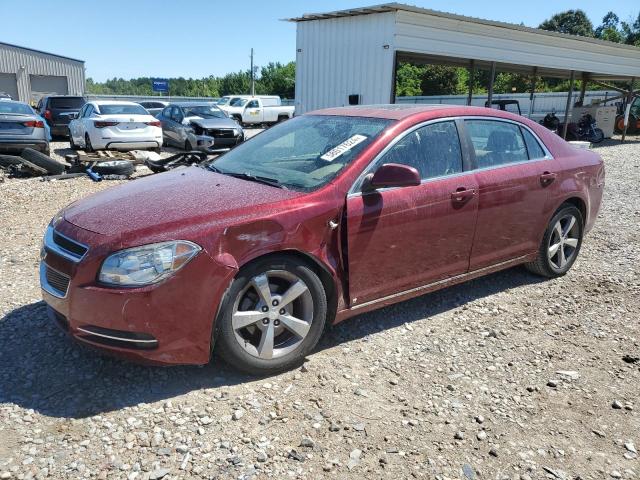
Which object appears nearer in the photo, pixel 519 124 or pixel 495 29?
pixel 519 124

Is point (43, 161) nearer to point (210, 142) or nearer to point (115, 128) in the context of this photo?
point (115, 128)

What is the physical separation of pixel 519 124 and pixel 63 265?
12.7 ft

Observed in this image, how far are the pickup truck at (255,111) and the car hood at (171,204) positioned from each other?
1120 inches

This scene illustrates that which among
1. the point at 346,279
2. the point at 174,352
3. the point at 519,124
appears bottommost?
the point at 174,352

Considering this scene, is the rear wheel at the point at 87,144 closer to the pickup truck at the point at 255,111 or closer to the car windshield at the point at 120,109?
the car windshield at the point at 120,109

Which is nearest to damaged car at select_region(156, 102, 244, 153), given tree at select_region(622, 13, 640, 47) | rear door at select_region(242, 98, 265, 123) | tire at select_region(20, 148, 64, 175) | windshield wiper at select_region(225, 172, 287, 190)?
tire at select_region(20, 148, 64, 175)

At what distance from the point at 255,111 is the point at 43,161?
22.0 meters

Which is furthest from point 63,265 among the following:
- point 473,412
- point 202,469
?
point 473,412

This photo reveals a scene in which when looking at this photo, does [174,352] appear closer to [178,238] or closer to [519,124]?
[178,238]

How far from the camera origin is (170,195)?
3361 mm

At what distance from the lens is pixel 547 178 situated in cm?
458

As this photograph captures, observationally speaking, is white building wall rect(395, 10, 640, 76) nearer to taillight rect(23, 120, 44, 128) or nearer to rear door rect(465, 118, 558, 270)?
rear door rect(465, 118, 558, 270)

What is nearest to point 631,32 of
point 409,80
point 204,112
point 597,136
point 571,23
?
point 571,23

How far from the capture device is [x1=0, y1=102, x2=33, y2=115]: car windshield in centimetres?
1157
